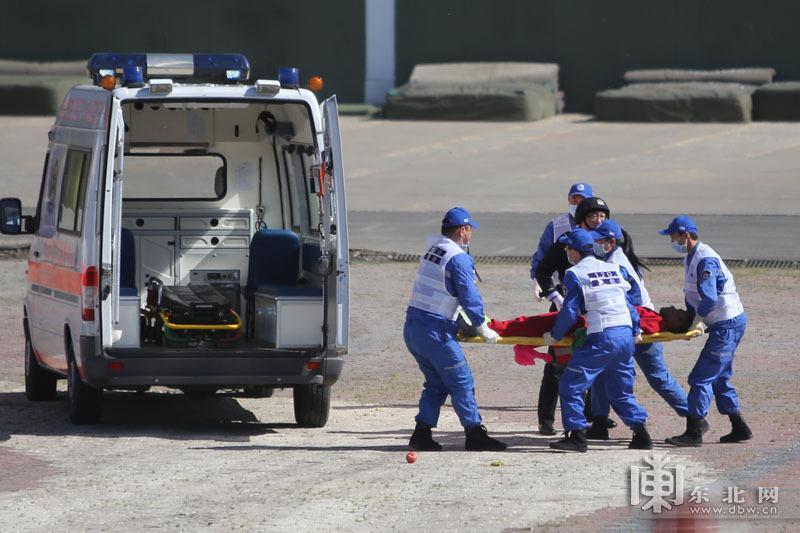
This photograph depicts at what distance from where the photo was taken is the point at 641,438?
1038 cm

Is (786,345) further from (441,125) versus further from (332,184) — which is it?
(441,125)

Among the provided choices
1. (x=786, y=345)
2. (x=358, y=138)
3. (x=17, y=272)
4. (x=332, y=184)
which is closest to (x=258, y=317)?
(x=332, y=184)

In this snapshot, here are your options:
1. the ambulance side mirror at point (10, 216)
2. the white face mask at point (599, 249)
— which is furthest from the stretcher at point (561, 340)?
the ambulance side mirror at point (10, 216)

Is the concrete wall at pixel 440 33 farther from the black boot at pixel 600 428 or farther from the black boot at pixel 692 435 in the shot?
the black boot at pixel 692 435

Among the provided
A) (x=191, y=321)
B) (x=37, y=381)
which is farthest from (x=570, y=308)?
(x=37, y=381)

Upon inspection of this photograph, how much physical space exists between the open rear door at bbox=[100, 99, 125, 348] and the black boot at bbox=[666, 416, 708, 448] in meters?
3.88

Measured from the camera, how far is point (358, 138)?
109ft

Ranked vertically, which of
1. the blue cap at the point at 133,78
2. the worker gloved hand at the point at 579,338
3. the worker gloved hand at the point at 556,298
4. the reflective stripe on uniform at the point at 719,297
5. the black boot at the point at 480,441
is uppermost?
the blue cap at the point at 133,78

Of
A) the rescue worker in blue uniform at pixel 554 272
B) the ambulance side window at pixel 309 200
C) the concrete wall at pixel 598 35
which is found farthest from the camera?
the concrete wall at pixel 598 35

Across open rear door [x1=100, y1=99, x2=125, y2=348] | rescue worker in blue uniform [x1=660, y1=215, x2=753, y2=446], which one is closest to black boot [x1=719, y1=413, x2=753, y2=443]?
rescue worker in blue uniform [x1=660, y1=215, x2=753, y2=446]

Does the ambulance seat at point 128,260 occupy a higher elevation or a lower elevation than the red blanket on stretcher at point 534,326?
higher

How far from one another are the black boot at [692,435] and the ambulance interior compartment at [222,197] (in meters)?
3.11

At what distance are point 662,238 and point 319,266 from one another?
10486mm

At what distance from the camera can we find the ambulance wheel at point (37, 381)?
40.5 feet
